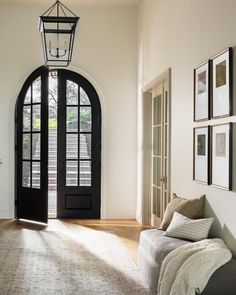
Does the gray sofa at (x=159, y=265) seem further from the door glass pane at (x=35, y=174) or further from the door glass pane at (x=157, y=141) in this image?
the door glass pane at (x=35, y=174)

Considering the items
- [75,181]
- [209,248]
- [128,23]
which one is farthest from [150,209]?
[209,248]

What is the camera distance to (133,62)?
812 cm

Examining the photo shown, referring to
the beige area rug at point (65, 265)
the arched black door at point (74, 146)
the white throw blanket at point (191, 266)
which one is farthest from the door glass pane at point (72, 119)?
the white throw blanket at point (191, 266)

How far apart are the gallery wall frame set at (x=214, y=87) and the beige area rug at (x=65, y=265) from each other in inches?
67.5

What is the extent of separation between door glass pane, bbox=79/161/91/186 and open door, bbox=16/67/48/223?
29.7 inches

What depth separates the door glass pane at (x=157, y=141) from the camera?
22.2 feet

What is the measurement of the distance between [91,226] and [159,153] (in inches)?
66.6

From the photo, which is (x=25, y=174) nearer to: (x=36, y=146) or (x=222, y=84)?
(x=36, y=146)

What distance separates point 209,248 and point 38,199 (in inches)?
184

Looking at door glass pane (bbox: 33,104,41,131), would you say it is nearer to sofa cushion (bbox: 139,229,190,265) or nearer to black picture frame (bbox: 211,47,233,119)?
sofa cushion (bbox: 139,229,190,265)

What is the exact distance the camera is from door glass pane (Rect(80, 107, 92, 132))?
8.08m

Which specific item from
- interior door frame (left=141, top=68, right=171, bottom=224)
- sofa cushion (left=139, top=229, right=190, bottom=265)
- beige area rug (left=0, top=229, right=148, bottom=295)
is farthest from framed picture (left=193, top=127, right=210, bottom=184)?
interior door frame (left=141, top=68, right=171, bottom=224)

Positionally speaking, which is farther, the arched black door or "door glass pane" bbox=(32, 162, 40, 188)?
the arched black door

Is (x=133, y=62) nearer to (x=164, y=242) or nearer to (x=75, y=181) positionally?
(x=75, y=181)
